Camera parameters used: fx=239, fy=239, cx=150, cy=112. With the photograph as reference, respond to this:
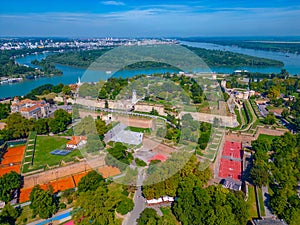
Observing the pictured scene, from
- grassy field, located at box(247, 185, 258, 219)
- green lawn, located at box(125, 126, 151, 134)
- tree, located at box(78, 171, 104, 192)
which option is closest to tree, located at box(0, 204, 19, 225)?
tree, located at box(78, 171, 104, 192)

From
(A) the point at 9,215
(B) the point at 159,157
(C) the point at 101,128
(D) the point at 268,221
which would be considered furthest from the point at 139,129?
(D) the point at 268,221

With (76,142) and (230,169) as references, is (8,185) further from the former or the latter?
(230,169)

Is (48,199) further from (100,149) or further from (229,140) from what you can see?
(229,140)

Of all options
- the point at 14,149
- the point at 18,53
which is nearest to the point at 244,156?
the point at 14,149

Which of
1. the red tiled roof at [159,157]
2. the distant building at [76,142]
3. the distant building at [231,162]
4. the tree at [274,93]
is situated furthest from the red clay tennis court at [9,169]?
the tree at [274,93]

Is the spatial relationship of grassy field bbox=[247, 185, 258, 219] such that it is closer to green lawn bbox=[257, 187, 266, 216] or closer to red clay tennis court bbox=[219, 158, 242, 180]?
green lawn bbox=[257, 187, 266, 216]

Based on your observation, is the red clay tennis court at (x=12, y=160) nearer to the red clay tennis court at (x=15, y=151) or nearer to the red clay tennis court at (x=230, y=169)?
A: the red clay tennis court at (x=15, y=151)
